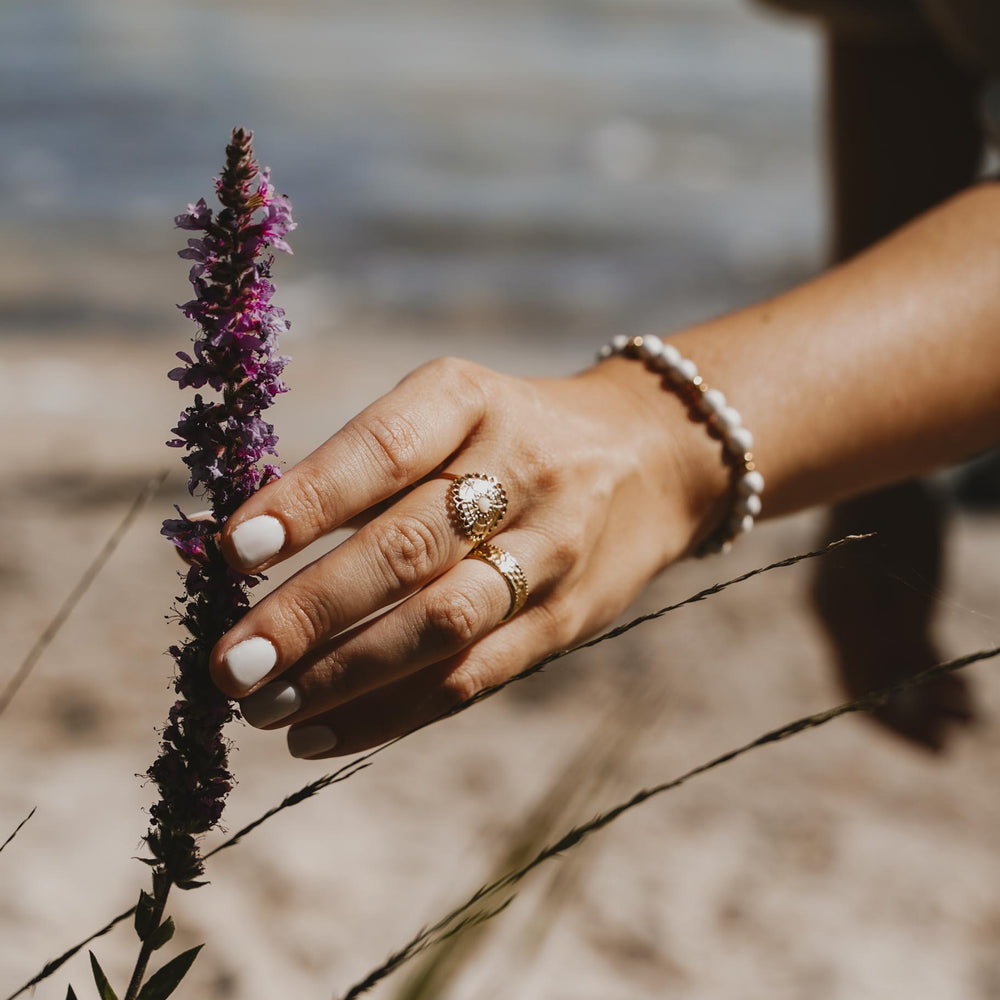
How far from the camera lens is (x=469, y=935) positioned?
78cm

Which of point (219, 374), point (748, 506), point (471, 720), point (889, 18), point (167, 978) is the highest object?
point (889, 18)

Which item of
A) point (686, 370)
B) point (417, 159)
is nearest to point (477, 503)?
point (686, 370)

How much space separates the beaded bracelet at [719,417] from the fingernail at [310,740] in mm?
728

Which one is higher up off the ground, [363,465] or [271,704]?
[363,465]

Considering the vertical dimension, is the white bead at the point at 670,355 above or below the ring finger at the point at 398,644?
above

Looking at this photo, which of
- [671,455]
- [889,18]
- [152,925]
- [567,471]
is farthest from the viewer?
[889,18]

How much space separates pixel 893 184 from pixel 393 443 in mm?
2760

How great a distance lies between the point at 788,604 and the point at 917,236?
255 cm

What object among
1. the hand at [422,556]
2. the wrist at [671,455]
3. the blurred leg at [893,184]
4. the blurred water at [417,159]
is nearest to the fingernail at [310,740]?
the hand at [422,556]

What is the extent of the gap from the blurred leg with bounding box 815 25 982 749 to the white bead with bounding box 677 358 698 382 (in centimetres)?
188

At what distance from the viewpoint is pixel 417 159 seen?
12.3 metres

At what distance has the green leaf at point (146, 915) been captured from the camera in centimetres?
89

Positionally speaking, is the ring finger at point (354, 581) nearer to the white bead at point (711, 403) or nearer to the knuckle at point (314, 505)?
the knuckle at point (314, 505)

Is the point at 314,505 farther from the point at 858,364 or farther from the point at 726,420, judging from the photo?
the point at 858,364
